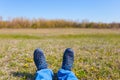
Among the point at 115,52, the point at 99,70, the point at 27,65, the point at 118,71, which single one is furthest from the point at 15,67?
the point at 115,52

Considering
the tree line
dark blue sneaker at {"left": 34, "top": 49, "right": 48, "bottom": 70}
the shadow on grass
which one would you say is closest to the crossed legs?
dark blue sneaker at {"left": 34, "top": 49, "right": 48, "bottom": 70}

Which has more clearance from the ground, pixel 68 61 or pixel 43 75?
pixel 68 61

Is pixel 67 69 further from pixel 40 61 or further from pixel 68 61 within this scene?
pixel 40 61

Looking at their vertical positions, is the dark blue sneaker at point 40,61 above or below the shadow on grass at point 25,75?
above

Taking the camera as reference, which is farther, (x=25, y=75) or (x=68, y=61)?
(x=25, y=75)

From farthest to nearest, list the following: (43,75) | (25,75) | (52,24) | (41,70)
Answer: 1. (52,24)
2. (25,75)
3. (41,70)
4. (43,75)

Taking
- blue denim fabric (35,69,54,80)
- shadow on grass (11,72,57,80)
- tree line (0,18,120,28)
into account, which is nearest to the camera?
blue denim fabric (35,69,54,80)

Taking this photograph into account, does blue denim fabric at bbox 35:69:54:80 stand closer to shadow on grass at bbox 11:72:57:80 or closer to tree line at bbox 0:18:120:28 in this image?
shadow on grass at bbox 11:72:57:80

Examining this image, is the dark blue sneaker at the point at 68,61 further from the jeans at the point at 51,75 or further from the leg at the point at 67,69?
the jeans at the point at 51,75

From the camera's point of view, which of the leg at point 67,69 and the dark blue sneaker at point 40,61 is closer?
the leg at point 67,69

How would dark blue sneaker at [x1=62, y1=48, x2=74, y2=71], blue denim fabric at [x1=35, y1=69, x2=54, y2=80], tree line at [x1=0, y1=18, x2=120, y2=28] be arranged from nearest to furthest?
blue denim fabric at [x1=35, y1=69, x2=54, y2=80], dark blue sneaker at [x1=62, y1=48, x2=74, y2=71], tree line at [x1=0, y1=18, x2=120, y2=28]

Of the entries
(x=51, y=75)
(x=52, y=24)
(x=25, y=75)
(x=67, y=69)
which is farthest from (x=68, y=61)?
(x=52, y=24)

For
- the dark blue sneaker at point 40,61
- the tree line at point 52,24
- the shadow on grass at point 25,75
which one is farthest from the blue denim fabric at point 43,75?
the tree line at point 52,24

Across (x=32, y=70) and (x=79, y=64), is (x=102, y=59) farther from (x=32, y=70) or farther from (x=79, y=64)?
(x=32, y=70)
